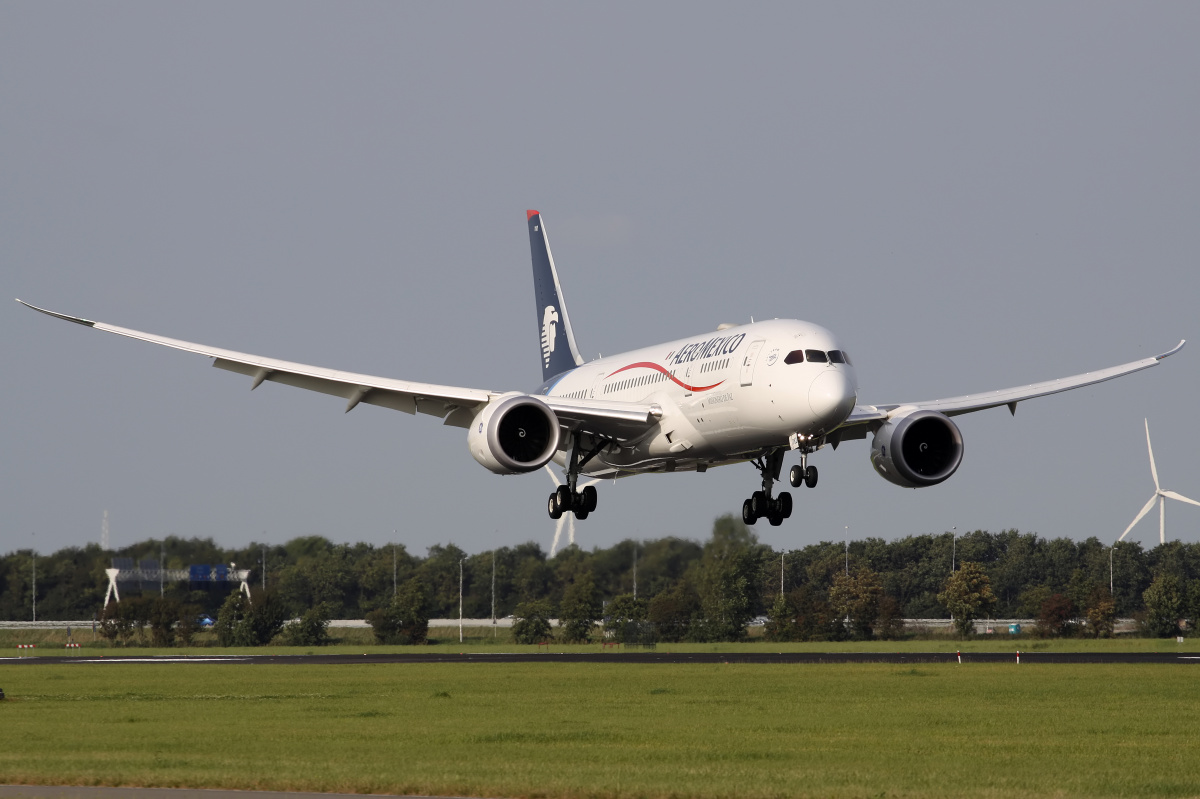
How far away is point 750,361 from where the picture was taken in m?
41.2

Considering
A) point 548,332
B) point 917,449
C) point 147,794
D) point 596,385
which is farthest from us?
point 548,332

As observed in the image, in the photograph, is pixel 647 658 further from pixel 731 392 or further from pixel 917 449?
pixel 731 392

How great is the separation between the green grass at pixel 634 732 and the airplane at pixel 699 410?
7.46 m

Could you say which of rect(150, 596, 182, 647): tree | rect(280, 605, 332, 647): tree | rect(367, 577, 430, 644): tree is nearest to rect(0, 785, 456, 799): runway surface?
rect(150, 596, 182, 647): tree

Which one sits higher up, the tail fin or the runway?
the tail fin

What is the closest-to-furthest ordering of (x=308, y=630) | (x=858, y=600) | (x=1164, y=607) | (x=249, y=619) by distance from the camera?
(x=1164, y=607) < (x=858, y=600) < (x=249, y=619) < (x=308, y=630)

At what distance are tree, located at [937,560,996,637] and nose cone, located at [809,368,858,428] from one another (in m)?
80.2

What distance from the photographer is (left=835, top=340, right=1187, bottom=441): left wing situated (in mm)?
47062

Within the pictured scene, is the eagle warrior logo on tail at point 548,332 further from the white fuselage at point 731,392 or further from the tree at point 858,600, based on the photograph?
the tree at point 858,600

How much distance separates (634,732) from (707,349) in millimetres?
11386

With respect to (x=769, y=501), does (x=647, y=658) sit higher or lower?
lower

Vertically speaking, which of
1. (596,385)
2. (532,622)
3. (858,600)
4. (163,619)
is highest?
(596,385)

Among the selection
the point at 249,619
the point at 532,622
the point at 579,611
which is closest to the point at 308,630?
the point at 249,619

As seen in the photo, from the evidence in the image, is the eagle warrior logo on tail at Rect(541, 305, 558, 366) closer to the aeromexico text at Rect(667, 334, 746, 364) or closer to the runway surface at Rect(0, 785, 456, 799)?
the aeromexico text at Rect(667, 334, 746, 364)
